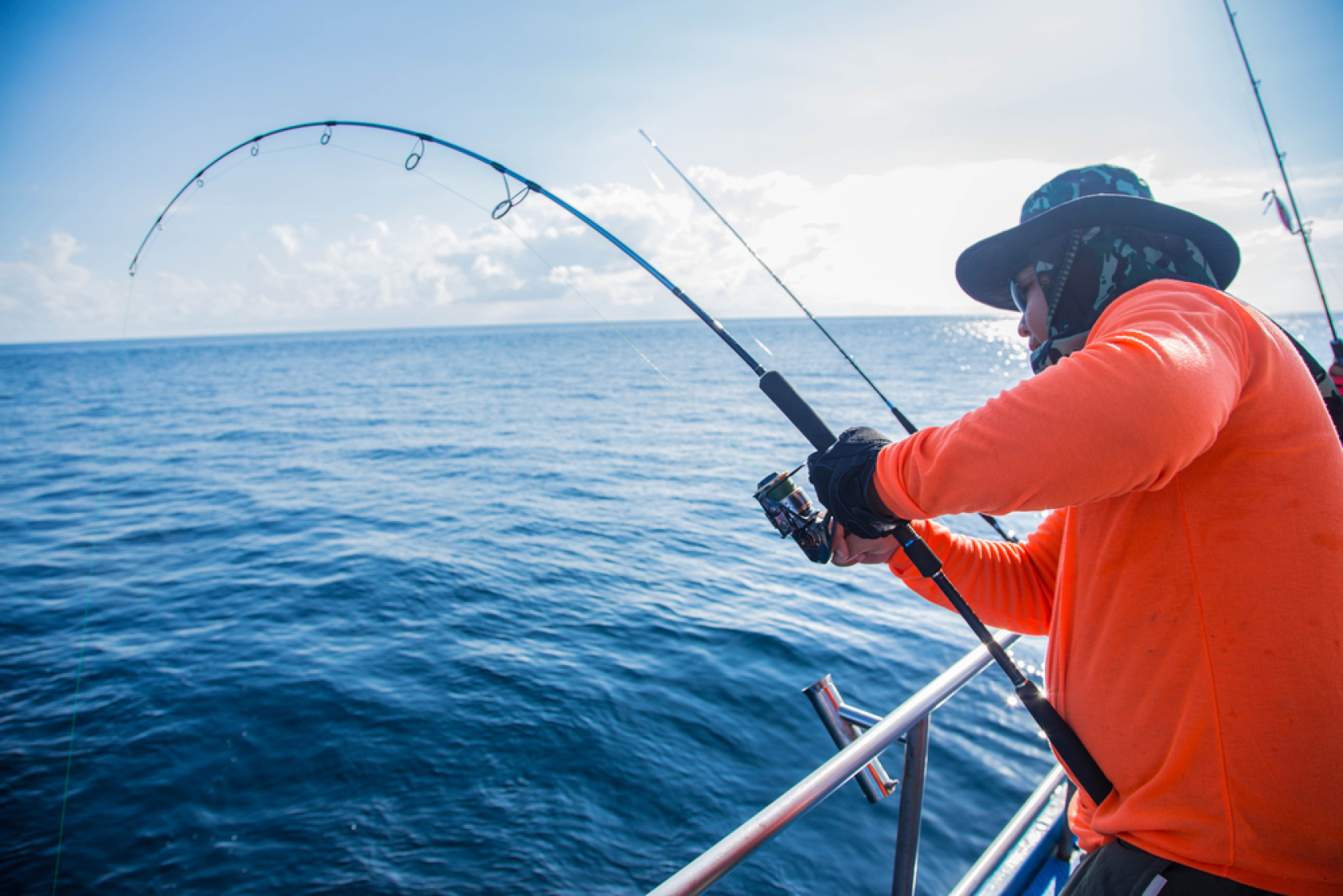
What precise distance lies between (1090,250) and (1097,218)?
0.07 meters

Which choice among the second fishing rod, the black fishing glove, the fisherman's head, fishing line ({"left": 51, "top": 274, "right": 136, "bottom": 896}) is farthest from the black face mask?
fishing line ({"left": 51, "top": 274, "right": 136, "bottom": 896})

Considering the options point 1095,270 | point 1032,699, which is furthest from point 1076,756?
point 1095,270

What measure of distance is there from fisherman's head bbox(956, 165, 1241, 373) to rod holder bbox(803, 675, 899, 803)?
111 cm

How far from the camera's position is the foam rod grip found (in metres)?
2.13

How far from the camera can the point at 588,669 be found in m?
7.41

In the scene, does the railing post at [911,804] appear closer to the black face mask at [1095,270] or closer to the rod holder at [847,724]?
Result: the rod holder at [847,724]

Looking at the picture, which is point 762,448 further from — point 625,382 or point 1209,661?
point 625,382

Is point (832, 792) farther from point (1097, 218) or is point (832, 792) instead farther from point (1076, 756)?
point (1097, 218)

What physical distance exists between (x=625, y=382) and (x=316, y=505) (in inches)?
1204

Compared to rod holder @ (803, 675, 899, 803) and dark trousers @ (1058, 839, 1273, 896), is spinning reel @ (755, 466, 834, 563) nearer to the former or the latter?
rod holder @ (803, 675, 899, 803)

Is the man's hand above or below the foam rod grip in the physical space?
below

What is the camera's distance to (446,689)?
6.91 metres

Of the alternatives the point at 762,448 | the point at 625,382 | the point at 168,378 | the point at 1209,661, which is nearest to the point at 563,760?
the point at 1209,661

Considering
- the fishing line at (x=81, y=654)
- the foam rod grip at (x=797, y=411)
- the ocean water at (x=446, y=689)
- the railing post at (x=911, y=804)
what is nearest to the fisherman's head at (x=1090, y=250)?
the foam rod grip at (x=797, y=411)
